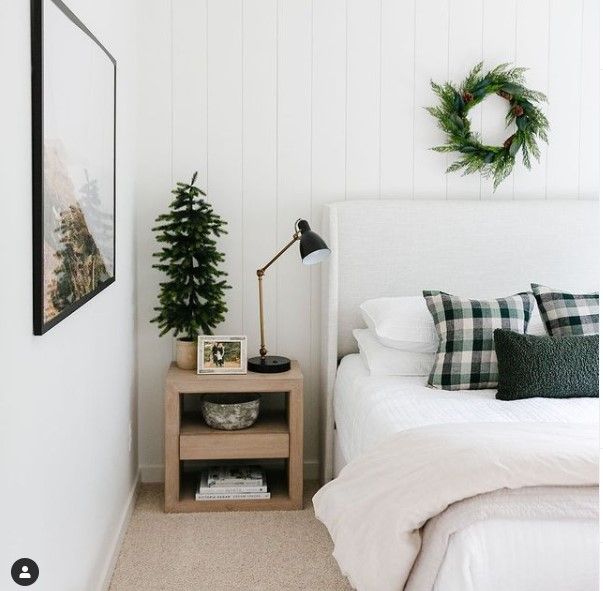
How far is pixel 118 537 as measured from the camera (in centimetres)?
296

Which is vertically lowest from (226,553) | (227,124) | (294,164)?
(226,553)

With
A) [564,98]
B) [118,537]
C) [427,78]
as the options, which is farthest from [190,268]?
[564,98]

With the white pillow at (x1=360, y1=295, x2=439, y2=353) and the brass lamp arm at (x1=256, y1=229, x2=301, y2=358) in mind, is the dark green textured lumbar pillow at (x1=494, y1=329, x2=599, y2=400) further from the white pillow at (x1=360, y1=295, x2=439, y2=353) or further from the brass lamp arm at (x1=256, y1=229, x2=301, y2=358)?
the brass lamp arm at (x1=256, y1=229, x2=301, y2=358)

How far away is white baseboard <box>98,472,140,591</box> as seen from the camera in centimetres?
265

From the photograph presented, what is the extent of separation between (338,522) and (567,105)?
2.35 meters

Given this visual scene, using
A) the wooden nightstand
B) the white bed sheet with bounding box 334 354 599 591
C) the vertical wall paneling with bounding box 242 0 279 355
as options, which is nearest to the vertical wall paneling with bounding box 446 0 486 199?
the vertical wall paneling with bounding box 242 0 279 355

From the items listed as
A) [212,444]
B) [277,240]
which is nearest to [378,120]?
[277,240]

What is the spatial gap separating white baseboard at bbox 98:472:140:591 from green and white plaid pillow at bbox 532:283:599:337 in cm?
175

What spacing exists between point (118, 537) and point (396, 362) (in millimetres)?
1201

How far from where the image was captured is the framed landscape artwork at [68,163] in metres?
1.68

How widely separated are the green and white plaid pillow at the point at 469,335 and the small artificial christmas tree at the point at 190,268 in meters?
0.90

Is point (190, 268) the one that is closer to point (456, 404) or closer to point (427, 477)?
point (456, 404)

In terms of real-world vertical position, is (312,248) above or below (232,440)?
above

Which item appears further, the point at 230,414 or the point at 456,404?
the point at 230,414
